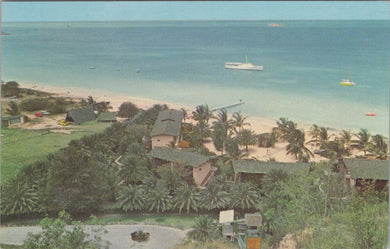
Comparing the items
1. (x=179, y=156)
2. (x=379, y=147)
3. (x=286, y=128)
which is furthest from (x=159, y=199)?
(x=379, y=147)

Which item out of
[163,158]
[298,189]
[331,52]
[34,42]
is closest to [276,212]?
[298,189]

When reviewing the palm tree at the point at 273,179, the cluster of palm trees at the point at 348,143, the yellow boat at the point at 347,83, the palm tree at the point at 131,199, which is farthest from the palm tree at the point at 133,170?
the yellow boat at the point at 347,83

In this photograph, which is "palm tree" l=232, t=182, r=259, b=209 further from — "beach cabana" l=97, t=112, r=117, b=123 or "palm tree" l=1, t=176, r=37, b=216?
"palm tree" l=1, t=176, r=37, b=216

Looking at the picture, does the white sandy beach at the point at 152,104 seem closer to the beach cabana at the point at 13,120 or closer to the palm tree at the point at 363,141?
the palm tree at the point at 363,141

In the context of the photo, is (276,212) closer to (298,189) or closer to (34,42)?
(298,189)

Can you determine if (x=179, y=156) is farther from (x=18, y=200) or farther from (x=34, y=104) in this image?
(x=34, y=104)

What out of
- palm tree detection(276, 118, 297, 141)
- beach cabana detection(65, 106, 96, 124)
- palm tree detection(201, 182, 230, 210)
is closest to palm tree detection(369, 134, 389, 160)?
palm tree detection(276, 118, 297, 141)

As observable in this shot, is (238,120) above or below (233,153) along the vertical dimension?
above
